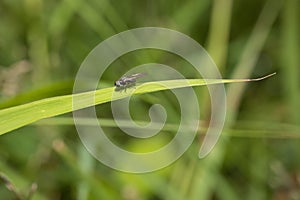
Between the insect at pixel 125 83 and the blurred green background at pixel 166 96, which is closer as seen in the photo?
the insect at pixel 125 83

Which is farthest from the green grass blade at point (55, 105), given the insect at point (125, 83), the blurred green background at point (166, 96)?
the blurred green background at point (166, 96)

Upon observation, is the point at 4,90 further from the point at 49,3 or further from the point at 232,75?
the point at 232,75

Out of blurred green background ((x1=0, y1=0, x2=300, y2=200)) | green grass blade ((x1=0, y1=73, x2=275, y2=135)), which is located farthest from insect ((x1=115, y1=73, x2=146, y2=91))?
blurred green background ((x1=0, y1=0, x2=300, y2=200))

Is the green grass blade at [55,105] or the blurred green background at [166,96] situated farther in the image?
the blurred green background at [166,96]

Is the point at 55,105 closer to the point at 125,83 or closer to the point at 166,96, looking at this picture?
the point at 125,83

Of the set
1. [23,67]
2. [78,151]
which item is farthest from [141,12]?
[78,151]

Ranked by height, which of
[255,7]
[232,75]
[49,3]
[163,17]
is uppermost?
[49,3]

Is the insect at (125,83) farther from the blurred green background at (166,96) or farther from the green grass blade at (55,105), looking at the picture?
the blurred green background at (166,96)

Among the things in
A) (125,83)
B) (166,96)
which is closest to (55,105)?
(125,83)
